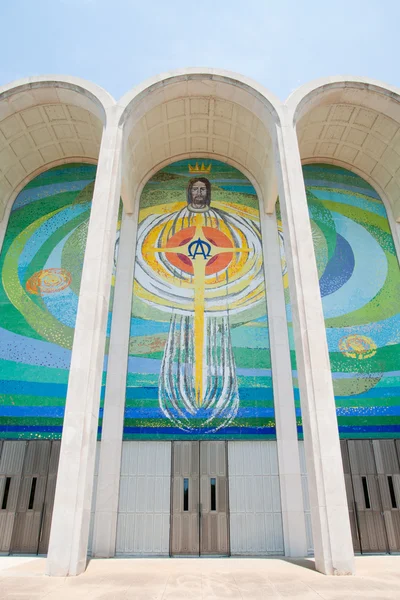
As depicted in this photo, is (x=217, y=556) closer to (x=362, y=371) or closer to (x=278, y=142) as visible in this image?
(x=362, y=371)

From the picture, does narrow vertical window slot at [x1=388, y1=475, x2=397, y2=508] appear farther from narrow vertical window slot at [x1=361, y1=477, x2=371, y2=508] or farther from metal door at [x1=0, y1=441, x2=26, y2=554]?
metal door at [x1=0, y1=441, x2=26, y2=554]

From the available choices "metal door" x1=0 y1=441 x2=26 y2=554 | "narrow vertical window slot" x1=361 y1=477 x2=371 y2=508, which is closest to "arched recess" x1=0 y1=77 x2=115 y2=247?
"metal door" x1=0 y1=441 x2=26 y2=554

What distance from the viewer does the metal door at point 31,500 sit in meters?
10.5

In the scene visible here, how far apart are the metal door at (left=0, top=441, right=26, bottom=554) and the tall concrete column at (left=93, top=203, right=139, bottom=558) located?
7.71ft

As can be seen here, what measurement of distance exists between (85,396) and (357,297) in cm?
931

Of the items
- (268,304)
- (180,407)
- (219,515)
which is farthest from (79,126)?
(219,515)

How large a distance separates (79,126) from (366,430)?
44.0ft

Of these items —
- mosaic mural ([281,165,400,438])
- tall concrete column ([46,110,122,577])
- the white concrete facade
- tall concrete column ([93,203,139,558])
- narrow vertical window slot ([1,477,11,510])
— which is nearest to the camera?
tall concrete column ([46,110,122,577])

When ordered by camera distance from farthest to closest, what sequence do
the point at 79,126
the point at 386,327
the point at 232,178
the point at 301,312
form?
1. the point at 232,178
2. the point at 79,126
3. the point at 386,327
4. the point at 301,312

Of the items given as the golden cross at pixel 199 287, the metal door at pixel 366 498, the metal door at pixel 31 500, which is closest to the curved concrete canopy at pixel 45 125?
the golden cross at pixel 199 287

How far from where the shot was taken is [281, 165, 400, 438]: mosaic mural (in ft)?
39.1

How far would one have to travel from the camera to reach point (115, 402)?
11562 mm

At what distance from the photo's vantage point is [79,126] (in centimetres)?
1388

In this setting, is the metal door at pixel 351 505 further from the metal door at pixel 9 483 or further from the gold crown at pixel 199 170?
the gold crown at pixel 199 170
